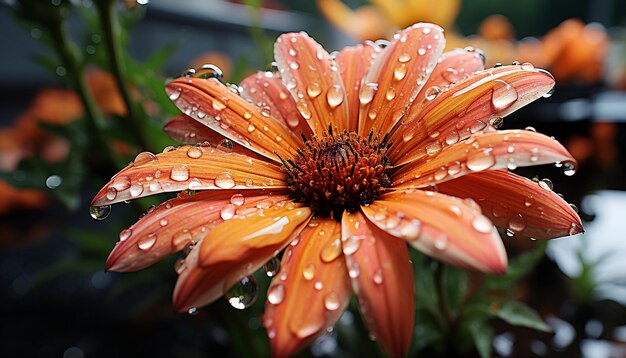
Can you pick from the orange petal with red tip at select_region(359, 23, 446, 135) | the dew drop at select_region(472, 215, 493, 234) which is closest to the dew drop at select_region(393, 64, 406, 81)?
the orange petal with red tip at select_region(359, 23, 446, 135)

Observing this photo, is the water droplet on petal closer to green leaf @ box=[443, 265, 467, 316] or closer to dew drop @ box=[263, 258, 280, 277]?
dew drop @ box=[263, 258, 280, 277]

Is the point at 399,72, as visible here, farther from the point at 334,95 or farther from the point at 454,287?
the point at 454,287

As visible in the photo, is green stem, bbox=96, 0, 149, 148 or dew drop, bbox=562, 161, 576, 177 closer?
dew drop, bbox=562, 161, 576, 177

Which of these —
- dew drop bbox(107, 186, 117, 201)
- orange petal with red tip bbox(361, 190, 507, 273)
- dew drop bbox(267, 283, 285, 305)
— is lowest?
dew drop bbox(267, 283, 285, 305)

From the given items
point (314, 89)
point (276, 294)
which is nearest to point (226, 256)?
point (276, 294)

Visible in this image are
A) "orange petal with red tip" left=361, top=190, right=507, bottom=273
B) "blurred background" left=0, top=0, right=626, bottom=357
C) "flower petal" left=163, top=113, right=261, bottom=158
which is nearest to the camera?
"orange petal with red tip" left=361, top=190, right=507, bottom=273

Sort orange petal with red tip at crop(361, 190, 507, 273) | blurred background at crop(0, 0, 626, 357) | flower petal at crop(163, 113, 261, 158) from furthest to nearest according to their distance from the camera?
1. blurred background at crop(0, 0, 626, 357)
2. flower petal at crop(163, 113, 261, 158)
3. orange petal with red tip at crop(361, 190, 507, 273)

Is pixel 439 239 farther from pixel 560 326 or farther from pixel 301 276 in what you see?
pixel 560 326
